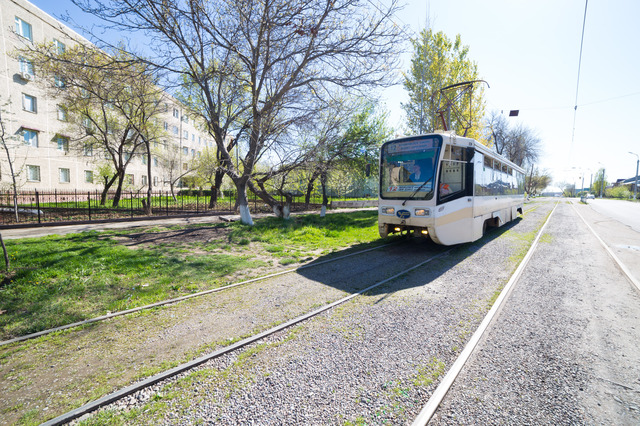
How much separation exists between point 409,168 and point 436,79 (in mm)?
18391

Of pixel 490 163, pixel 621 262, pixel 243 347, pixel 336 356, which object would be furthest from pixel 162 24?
pixel 621 262

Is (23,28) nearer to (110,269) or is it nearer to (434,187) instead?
(110,269)

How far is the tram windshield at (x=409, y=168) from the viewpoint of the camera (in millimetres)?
7730

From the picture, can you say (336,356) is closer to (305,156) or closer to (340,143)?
(305,156)

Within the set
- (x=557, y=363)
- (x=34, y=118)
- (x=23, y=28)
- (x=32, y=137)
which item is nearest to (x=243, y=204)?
(x=557, y=363)

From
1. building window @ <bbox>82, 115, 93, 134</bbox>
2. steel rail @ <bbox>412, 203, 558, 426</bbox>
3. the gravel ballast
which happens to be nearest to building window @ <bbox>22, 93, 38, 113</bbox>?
building window @ <bbox>82, 115, 93, 134</bbox>

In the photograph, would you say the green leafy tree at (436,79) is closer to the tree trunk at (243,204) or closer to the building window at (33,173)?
the tree trunk at (243,204)

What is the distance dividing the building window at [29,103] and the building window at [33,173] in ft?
15.0

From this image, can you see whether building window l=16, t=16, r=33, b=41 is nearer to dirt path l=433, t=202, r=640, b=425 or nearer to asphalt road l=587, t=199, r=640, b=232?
dirt path l=433, t=202, r=640, b=425

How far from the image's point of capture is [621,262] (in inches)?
282

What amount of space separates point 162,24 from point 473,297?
1262 centimetres

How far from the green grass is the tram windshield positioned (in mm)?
2696

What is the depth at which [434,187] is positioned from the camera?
757 cm

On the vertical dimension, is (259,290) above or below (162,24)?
below
